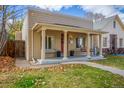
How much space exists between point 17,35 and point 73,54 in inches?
318

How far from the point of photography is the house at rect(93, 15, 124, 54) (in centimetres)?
1989

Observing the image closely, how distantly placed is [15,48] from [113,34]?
40.1ft

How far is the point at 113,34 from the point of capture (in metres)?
20.8

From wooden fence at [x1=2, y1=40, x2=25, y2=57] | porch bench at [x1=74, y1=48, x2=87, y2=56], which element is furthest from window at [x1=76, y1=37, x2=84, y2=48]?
wooden fence at [x1=2, y1=40, x2=25, y2=57]

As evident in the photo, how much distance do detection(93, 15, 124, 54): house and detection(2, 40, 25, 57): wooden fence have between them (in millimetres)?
9557

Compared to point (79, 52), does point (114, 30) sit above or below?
above

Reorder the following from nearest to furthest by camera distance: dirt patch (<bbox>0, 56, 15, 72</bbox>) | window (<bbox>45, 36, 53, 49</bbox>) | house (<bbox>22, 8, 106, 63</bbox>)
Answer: dirt patch (<bbox>0, 56, 15, 72</bbox>)
house (<bbox>22, 8, 106, 63</bbox>)
window (<bbox>45, 36, 53, 49</bbox>)

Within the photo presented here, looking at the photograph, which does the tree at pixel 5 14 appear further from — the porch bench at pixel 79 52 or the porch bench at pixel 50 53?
the porch bench at pixel 79 52

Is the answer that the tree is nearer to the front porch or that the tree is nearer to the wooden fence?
the wooden fence

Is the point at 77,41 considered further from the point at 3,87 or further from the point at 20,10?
the point at 3,87

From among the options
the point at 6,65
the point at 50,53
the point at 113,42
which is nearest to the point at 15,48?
the point at 50,53

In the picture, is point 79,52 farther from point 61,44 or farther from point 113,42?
point 113,42

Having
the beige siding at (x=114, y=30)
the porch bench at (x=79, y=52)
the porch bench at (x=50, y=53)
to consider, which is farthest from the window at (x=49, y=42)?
the beige siding at (x=114, y=30)
